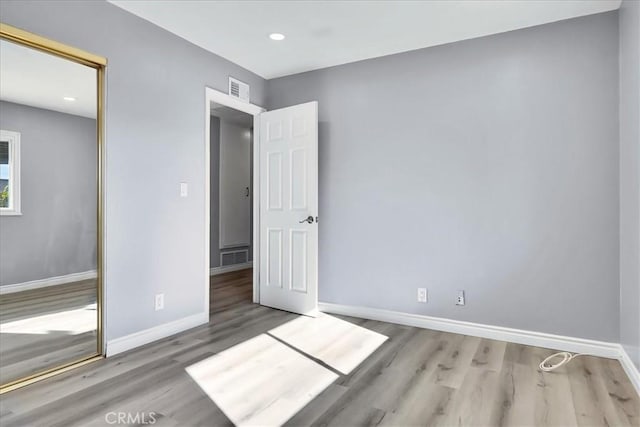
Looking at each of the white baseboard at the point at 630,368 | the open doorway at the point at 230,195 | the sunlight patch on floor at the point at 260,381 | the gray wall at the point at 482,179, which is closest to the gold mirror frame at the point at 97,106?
the sunlight patch on floor at the point at 260,381

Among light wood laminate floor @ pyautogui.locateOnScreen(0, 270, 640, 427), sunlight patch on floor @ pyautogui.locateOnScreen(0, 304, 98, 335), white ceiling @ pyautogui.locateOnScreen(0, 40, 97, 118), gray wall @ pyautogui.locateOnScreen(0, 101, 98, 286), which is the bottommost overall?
light wood laminate floor @ pyautogui.locateOnScreen(0, 270, 640, 427)

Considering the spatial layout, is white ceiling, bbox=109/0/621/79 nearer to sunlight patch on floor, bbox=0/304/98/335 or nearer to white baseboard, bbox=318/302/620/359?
sunlight patch on floor, bbox=0/304/98/335

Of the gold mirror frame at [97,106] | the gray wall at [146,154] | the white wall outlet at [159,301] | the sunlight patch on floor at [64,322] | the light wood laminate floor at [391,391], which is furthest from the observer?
the white wall outlet at [159,301]

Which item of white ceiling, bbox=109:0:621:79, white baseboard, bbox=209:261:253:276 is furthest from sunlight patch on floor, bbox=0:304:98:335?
white baseboard, bbox=209:261:253:276

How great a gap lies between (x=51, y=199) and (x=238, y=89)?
200 cm

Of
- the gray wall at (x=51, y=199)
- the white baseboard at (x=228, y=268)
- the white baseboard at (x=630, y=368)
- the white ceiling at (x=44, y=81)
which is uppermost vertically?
the white ceiling at (x=44, y=81)

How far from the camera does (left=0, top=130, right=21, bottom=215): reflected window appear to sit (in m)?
2.19

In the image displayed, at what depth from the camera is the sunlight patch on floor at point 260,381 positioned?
1.94m

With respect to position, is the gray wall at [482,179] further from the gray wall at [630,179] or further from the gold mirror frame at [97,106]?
the gold mirror frame at [97,106]

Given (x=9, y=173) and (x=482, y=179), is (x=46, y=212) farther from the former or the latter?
(x=482, y=179)

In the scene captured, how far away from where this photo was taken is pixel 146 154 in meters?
2.90

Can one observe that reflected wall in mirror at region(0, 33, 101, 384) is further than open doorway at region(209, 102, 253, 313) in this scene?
No

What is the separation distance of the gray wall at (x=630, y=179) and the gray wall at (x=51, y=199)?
3488 millimetres

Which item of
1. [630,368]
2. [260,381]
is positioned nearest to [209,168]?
[260,381]
